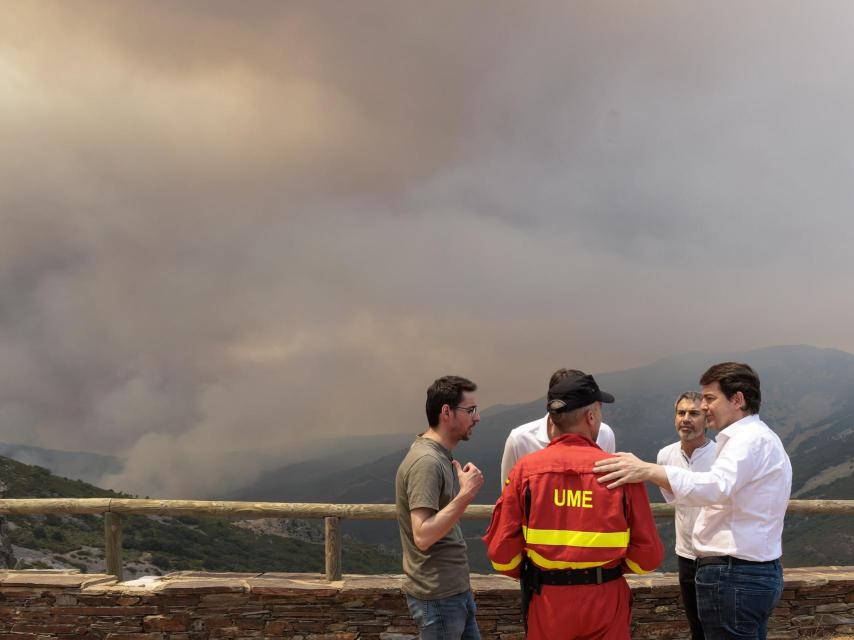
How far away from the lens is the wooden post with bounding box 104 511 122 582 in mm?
5404

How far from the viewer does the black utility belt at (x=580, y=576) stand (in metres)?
2.57

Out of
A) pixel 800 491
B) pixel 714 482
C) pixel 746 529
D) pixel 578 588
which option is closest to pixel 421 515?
pixel 578 588

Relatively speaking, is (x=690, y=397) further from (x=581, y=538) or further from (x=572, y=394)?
(x=581, y=538)

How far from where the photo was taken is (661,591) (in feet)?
17.5

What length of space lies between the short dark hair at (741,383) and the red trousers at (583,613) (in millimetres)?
1169

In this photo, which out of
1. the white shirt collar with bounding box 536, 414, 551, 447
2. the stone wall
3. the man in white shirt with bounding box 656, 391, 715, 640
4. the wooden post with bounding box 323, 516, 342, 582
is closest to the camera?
the man in white shirt with bounding box 656, 391, 715, 640

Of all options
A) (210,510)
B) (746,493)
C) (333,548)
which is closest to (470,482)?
(746,493)

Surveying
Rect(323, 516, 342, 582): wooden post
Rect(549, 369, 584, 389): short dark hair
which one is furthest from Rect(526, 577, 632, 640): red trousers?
Rect(323, 516, 342, 582): wooden post

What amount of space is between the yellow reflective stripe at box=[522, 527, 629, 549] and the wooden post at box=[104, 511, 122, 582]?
4164 millimetres

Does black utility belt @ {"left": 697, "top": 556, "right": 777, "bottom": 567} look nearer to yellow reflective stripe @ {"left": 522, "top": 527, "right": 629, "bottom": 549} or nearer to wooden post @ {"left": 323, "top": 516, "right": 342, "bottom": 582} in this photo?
yellow reflective stripe @ {"left": 522, "top": 527, "right": 629, "bottom": 549}

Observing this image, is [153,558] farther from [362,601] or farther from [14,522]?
[362,601]

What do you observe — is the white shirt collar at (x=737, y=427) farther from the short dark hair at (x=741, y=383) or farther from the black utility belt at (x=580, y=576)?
the black utility belt at (x=580, y=576)

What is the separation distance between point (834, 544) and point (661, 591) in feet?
361

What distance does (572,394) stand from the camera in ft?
8.69
